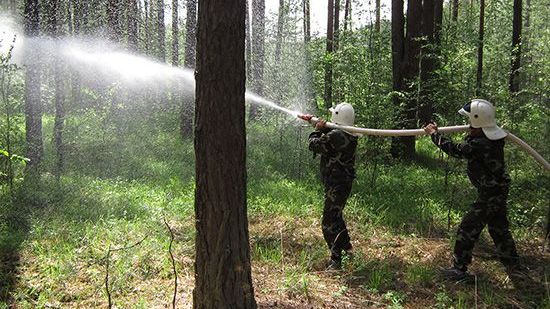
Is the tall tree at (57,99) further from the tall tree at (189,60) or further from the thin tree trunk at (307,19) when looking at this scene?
the thin tree trunk at (307,19)

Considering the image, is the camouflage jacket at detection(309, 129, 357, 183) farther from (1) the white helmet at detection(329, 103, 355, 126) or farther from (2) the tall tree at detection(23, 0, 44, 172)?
(2) the tall tree at detection(23, 0, 44, 172)

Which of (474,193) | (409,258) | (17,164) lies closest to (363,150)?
(474,193)

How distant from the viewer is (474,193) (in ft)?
24.4

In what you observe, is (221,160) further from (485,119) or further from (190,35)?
(190,35)

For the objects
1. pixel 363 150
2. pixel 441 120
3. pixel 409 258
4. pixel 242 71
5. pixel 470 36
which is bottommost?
pixel 409 258

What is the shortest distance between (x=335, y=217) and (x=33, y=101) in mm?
7707

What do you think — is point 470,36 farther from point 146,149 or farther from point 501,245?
point 146,149

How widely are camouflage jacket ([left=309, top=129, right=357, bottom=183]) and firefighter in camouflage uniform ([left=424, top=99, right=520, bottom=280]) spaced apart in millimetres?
922

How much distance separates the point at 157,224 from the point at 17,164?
4612 mm

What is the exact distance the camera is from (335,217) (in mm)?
5250

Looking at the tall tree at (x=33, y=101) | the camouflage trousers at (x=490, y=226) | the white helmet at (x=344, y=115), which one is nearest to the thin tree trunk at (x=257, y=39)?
the tall tree at (x=33, y=101)

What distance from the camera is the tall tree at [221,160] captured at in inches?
128

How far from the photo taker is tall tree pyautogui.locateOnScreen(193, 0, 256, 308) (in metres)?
3.25

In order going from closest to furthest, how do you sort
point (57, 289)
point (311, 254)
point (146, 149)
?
point (57, 289) → point (311, 254) → point (146, 149)
